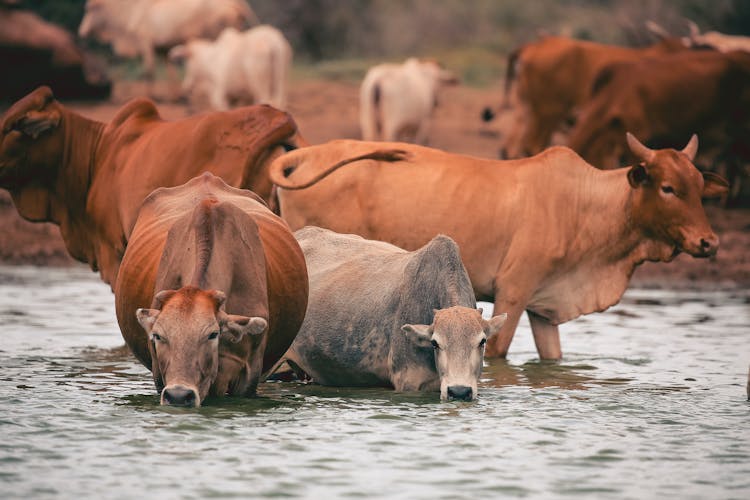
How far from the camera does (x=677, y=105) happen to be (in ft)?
57.9

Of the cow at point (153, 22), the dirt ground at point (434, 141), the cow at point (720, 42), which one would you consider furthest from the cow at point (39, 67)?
the cow at point (720, 42)

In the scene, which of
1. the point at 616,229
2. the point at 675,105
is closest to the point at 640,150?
the point at 616,229

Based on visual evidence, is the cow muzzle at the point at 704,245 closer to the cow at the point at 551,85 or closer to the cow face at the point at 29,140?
the cow face at the point at 29,140

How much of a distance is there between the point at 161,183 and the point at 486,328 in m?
3.23

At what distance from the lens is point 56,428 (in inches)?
323

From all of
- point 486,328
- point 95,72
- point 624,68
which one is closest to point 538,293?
point 486,328

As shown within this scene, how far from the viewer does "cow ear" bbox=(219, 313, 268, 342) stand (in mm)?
8094

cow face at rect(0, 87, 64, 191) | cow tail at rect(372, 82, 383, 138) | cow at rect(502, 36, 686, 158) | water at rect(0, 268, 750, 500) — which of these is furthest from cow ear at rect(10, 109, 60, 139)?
cow at rect(502, 36, 686, 158)

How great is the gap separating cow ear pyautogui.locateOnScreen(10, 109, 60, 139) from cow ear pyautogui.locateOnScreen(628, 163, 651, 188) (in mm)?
4272

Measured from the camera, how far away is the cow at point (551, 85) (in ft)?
65.8

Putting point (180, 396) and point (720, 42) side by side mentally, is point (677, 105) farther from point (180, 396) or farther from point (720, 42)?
point (180, 396)

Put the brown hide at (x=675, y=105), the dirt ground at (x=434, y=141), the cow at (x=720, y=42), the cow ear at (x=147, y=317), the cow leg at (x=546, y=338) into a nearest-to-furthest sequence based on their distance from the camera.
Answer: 1. the cow ear at (x=147, y=317)
2. the cow leg at (x=546, y=338)
3. the dirt ground at (x=434, y=141)
4. the brown hide at (x=675, y=105)
5. the cow at (x=720, y=42)

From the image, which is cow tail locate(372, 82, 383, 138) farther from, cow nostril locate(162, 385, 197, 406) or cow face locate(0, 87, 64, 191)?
cow nostril locate(162, 385, 197, 406)

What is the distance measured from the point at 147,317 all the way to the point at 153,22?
1806 centimetres
